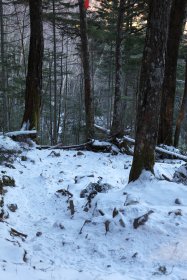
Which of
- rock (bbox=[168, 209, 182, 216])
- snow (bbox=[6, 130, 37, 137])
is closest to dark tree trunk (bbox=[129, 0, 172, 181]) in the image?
rock (bbox=[168, 209, 182, 216])

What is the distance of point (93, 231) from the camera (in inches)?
193

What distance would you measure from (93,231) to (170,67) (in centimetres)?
699

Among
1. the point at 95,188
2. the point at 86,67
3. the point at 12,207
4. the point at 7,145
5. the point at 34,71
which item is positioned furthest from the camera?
the point at 86,67

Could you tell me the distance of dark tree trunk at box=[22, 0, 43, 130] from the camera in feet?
35.1

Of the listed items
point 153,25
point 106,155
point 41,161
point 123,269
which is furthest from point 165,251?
point 106,155

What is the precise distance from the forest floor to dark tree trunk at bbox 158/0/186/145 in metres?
4.16

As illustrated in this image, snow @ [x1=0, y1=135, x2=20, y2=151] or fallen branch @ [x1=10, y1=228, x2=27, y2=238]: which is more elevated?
snow @ [x1=0, y1=135, x2=20, y2=151]

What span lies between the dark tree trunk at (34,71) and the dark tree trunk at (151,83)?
5.74m

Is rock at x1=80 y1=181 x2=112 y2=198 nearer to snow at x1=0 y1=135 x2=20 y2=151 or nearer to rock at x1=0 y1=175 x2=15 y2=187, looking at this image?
rock at x1=0 y1=175 x2=15 y2=187

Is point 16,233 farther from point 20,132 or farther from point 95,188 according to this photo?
point 20,132

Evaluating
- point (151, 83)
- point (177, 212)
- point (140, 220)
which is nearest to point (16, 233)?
point (140, 220)

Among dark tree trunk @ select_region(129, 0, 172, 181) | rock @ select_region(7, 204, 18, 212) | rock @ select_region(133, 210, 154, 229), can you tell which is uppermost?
dark tree trunk @ select_region(129, 0, 172, 181)

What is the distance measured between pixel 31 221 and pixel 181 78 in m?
23.8

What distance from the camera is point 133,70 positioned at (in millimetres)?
26078
